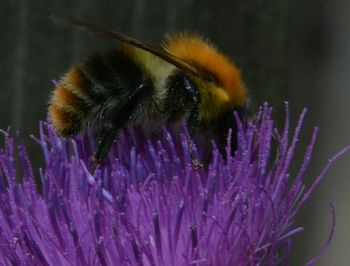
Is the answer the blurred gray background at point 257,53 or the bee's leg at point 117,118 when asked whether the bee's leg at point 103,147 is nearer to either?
the bee's leg at point 117,118

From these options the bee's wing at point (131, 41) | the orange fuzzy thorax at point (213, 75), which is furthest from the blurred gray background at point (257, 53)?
the bee's wing at point (131, 41)

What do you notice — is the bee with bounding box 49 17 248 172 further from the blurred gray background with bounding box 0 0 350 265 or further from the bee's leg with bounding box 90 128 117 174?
the blurred gray background with bounding box 0 0 350 265

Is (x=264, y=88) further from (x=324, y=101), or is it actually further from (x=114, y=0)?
(x=114, y=0)

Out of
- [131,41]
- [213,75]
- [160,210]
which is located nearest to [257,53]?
[213,75]

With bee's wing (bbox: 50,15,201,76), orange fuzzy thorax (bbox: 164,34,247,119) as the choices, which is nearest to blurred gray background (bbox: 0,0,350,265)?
orange fuzzy thorax (bbox: 164,34,247,119)

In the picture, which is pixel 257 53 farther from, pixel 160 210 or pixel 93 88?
pixel 160 210

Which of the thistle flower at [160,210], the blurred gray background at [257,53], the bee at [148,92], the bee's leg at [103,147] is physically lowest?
the thistle flower at [160,210]
